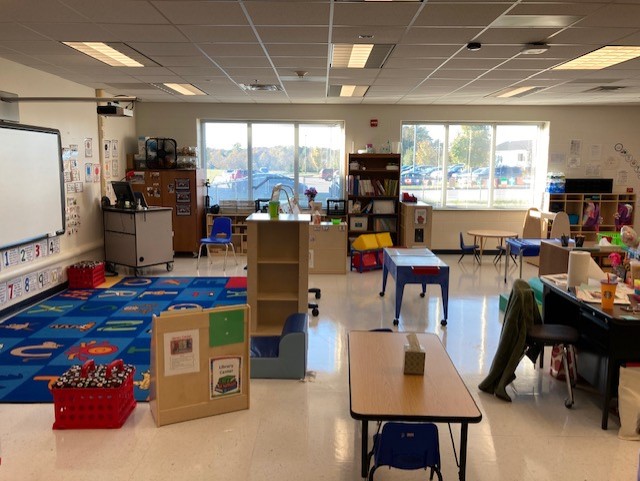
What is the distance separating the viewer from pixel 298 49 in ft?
17.0

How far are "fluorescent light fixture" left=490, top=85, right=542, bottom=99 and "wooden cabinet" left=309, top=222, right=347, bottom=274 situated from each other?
3.34m

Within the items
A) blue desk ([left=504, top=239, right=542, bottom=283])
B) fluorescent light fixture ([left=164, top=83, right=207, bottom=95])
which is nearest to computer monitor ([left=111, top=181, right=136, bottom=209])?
fluorescent light fixture ([left=164, top=83, right=207, bottom=95])

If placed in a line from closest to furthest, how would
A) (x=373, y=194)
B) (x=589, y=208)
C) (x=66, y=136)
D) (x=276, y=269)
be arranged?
(x=276, y=269), (x=66, y=136), (x=589, y=208), (x=373, y=194)

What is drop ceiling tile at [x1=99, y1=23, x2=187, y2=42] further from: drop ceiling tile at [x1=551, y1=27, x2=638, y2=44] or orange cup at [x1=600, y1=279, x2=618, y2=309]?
orange cup at [x1=600, y1=279, x2=618, y2=309]

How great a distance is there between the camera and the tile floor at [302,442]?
299cm

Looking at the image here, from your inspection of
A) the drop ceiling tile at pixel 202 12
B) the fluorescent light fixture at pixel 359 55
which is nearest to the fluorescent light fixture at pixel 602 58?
the fluorescent light fixture at pixel 359 55

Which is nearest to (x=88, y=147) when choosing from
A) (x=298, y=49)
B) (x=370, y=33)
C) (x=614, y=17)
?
(x=298, y=49)

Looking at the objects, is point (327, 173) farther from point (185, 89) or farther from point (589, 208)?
point (589, 208)

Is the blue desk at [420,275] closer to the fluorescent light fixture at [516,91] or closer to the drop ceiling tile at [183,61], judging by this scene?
the drop ceiling tile at [183,61]

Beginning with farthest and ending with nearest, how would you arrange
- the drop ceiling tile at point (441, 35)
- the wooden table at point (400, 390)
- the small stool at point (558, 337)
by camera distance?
the drop ceiling tile at point (441, 35), the small stool at point (558, 337), the wooden table at point (400, 390)

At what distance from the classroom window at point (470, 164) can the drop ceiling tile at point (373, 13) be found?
6183 mm

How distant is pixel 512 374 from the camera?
3.94 metres

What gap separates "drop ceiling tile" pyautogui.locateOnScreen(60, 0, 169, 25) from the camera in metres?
3.77

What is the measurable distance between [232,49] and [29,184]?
3.16 meters
